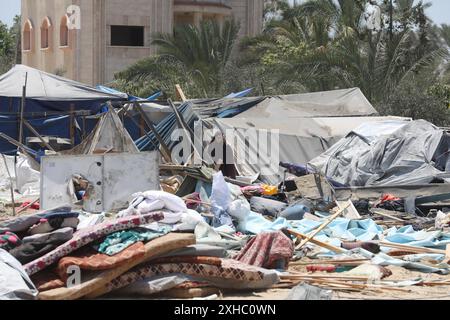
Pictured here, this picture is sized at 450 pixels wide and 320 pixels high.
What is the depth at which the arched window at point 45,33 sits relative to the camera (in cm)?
4200

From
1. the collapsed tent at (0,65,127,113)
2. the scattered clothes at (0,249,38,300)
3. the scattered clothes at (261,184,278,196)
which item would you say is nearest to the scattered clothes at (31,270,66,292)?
the scattered clothes at (0,249,38,300)

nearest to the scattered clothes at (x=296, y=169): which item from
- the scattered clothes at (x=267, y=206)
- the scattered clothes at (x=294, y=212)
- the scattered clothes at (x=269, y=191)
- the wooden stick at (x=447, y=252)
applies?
the scattered clothes at (x=269, y=191)

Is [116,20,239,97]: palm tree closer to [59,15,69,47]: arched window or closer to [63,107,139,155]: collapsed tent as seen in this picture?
[59,15,69,47]: arched window

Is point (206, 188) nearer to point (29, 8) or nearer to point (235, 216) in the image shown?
point (235, 216)

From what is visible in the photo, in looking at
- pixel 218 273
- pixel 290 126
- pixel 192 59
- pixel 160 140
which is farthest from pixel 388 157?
pixel 192 59

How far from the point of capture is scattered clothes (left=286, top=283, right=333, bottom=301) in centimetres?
678

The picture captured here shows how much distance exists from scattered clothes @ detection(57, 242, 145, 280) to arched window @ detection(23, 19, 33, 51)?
38686 mm

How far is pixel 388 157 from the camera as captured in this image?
50.7 ft

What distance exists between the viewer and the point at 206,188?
13227 millimetres

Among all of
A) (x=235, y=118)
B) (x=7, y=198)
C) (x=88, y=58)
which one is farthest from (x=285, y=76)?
(x=88, y=58)

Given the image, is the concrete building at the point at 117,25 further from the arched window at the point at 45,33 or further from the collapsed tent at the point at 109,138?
the collapsed tent at the point at 109,138

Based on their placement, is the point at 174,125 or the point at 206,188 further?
the point at 174,125

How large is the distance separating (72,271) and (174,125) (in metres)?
10.9

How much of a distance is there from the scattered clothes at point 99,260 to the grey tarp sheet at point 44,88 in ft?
46.6
